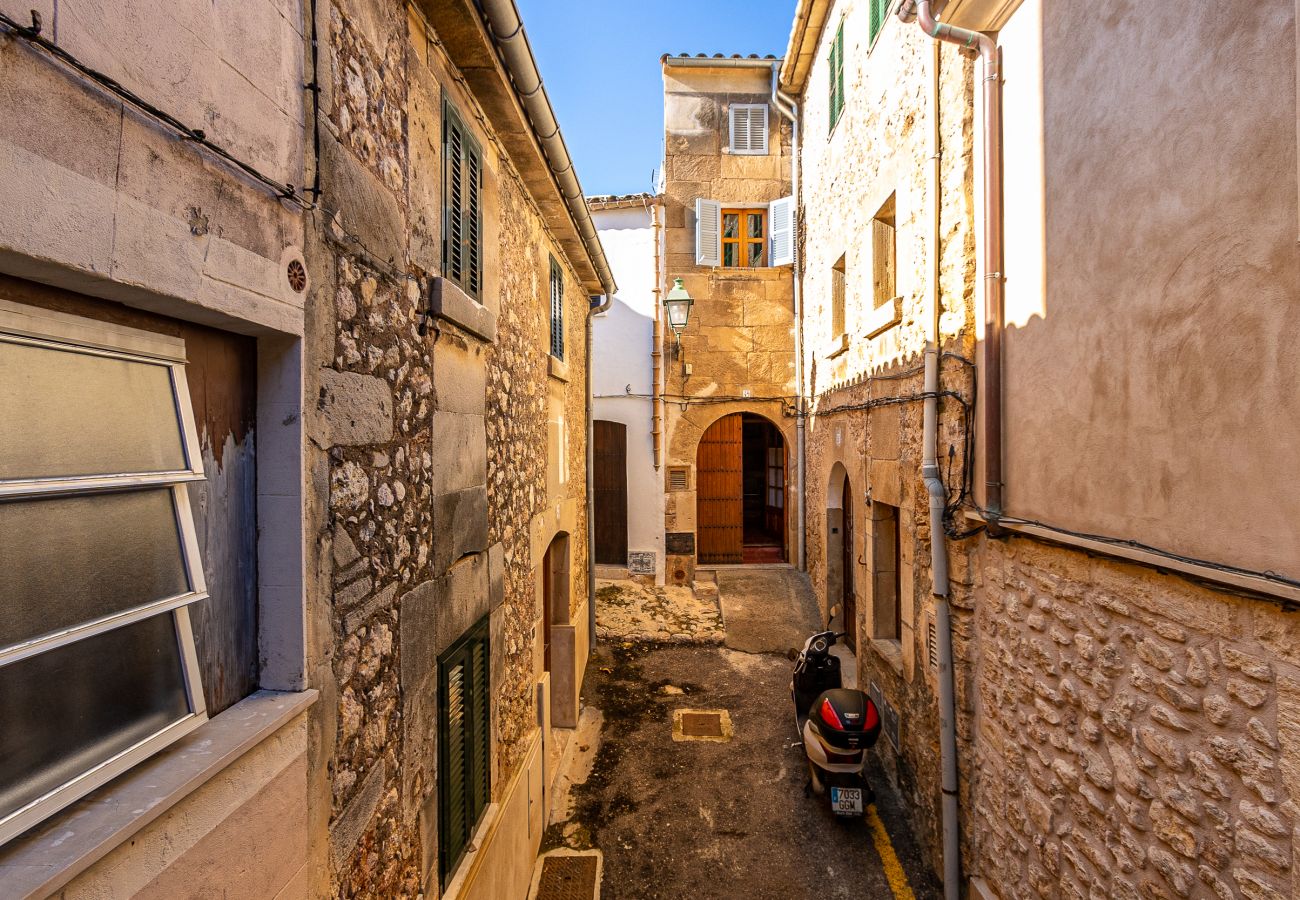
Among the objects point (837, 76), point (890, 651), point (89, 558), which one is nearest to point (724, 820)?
point (890, 651)

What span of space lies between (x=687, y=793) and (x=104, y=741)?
543 centimetres

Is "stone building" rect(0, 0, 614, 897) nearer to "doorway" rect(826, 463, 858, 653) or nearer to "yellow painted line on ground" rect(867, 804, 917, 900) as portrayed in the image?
"yellow painted line on ground" rect(867, 804, 917, 900)

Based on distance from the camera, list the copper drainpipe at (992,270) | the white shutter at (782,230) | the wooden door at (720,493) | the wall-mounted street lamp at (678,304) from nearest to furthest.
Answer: the copper drainpipe at (992,270) → the wall-mounted street lamp at (678,304) → the white shutter at (782,230) → the wooden door at (720,493)

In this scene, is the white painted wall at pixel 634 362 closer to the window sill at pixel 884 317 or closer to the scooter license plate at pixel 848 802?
the window sill at pixel 884 317

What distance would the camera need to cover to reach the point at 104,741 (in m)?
1.33

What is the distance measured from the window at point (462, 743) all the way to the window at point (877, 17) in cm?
678

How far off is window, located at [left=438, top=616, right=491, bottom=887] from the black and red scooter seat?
2.96 metres

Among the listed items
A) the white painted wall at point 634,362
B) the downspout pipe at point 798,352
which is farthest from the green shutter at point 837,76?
the white painted wall at point 634,362

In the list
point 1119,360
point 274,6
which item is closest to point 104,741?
point 274,6

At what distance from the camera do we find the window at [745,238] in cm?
1158

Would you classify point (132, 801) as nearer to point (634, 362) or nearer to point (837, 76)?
point (837, 76)

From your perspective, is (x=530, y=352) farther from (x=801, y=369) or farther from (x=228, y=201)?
(x=801, y=369)

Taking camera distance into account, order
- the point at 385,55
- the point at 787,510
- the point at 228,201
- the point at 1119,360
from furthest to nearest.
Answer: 1. the point at 787,510
2. the point at 1119,360
3. the point at 385,55
4. the point at 228,201

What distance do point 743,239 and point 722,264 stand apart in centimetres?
65
